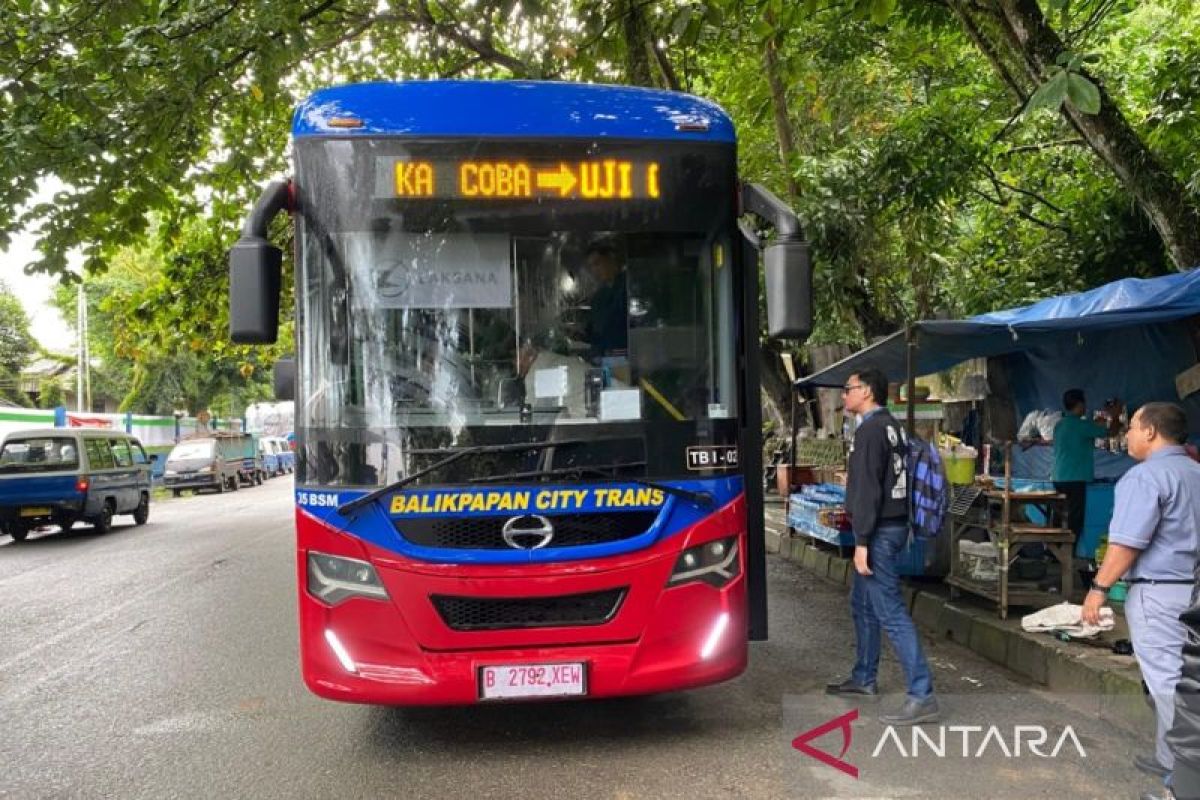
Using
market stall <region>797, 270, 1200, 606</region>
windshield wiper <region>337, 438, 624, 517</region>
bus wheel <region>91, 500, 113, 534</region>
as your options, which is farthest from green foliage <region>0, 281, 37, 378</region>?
windshield wiper <region>337, 438, 624, 517</region>

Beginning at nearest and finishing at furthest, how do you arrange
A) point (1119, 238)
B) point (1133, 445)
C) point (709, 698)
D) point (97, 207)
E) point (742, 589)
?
point (1133, 445)
point (742, 589)
point (709, 698)
point (97, 207)
point (1119, 238)

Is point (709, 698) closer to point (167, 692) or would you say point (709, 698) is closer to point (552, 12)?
point (167, 692)

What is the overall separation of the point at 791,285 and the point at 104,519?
53.8 feet

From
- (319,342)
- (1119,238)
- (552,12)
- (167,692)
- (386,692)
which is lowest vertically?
(167,692)

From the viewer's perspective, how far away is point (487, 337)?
15.0 ft

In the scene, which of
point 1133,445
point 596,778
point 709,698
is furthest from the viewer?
point 709,698

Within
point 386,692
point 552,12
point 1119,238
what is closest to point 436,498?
point 386,692

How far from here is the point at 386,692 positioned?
4.40 meters

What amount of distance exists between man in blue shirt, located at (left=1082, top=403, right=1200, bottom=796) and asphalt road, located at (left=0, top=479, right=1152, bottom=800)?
0.74 metres

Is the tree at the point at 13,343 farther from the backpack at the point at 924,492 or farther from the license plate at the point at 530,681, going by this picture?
the backpack at the point at 924,492

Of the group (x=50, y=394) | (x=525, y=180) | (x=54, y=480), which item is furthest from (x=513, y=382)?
(x=50, y=394)

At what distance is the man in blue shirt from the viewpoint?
3.84 m

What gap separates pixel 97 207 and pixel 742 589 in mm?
7281

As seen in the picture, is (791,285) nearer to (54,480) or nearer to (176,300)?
(176,300)
